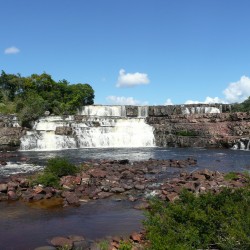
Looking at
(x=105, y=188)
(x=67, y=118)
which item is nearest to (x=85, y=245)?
(x=105, y=188)

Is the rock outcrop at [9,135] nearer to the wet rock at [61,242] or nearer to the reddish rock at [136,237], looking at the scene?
the wet rock at [61,242]

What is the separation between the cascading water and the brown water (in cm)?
2708

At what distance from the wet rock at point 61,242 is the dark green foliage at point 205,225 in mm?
2527

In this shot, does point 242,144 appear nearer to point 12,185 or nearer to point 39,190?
point 39,190

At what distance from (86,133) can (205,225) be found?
36.4m

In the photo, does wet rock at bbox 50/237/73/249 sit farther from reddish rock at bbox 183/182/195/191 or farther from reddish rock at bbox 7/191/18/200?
reddish rock at bbox 183/182/195/191

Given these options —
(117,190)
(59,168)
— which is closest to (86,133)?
(59,168)

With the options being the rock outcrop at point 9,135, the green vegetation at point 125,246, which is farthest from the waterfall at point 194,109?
the green vegetation at point 125,246

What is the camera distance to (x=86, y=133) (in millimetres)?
45562

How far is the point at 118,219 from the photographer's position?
45.9 ft

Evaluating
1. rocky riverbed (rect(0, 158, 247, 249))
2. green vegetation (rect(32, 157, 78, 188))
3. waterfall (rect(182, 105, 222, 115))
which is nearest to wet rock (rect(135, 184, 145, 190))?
rocky riverbed (rect(0, 158, 247, 249))

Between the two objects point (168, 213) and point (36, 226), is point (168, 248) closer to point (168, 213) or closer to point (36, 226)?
point (168, 213)

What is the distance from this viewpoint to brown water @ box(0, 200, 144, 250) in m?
11.9

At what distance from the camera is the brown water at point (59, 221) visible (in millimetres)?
11929
